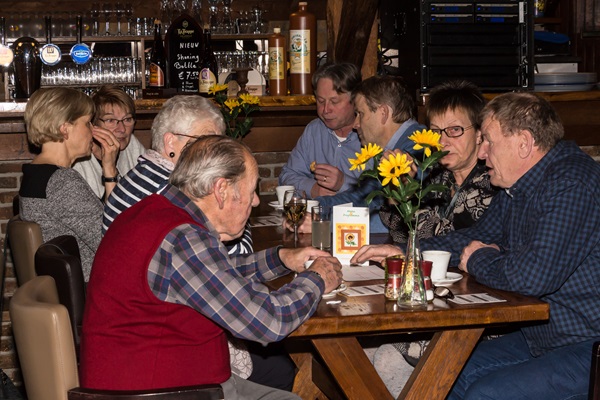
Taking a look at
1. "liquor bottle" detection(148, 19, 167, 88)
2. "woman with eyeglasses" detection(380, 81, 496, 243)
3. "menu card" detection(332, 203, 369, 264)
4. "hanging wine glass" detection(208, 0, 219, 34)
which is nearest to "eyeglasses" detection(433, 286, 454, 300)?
"menu card" detection(332, 203, 369, 264)

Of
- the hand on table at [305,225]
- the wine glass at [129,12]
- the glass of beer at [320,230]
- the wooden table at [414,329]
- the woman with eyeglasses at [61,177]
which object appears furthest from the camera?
the wine glass at [129,12]

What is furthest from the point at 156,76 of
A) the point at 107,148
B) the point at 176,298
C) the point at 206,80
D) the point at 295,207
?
the point at 176,298

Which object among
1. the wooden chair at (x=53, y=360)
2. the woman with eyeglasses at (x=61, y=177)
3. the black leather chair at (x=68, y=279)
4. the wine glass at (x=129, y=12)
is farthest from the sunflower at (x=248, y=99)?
the wooden chair at (x=53, y=360)

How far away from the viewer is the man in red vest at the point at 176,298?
6.50 ft

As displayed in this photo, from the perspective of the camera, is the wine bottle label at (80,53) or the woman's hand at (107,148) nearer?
the woman's hand at (107,148)

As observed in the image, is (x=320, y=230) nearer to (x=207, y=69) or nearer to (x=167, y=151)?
(x=167, y=151)

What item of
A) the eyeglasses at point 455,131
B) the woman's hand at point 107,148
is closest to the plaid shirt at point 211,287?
the eyeglasses at point 455,131

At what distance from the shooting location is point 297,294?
2.17m

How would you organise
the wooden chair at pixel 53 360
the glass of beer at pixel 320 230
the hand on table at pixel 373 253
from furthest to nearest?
the glass of beer at pixel 320 230 → the hand on table at pixel 373 253 → the wooden chair at pixel 53 360

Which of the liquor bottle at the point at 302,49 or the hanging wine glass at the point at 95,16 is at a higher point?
the hanging wine glass at the point at 95,16

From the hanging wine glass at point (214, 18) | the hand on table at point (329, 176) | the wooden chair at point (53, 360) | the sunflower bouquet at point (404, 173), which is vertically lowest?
the wooden chair at point (53, 360)

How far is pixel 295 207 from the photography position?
3271 millimetres

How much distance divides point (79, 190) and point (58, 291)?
903 millimetres

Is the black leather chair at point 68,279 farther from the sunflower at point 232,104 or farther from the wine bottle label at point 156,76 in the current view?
the wine bottle label at point 156,76
